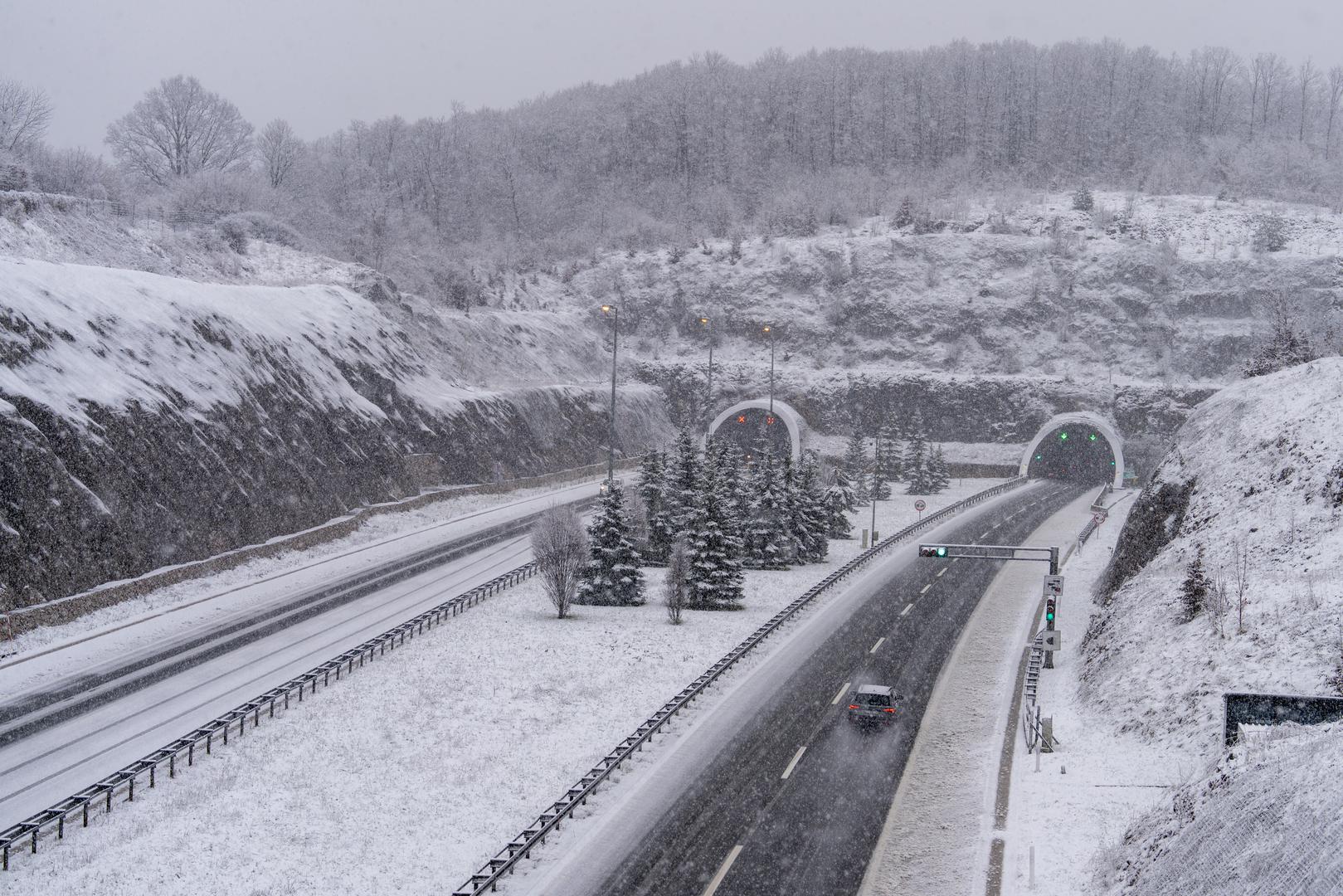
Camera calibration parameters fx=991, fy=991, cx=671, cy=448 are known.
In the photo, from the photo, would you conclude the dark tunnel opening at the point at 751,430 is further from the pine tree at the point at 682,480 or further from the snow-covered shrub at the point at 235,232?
the snow-covered shrub at the point at 235,232

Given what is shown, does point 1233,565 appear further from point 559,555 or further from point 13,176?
point 13,176

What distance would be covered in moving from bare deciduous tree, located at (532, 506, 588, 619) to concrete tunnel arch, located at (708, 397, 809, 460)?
151ft

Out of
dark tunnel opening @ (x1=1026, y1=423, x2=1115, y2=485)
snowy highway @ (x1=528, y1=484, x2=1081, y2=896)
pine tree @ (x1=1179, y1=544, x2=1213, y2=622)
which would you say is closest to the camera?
snowy highway @ (x1=528, y1=484, x2=1081, y2=896)

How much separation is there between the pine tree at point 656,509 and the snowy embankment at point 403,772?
11836 millimetres

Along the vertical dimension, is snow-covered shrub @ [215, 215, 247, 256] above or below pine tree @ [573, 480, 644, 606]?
above

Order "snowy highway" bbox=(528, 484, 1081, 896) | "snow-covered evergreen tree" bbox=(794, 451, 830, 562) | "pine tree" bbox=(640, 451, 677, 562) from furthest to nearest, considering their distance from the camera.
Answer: "snow-covered evergreen tree" bbox=(794, 451, 830, 562) → "pine tree" bbox=(640, 451, 677, 562) → "snowy highway" bbox=(528, 484, 1081, 896)

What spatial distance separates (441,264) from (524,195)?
5900 centimetres

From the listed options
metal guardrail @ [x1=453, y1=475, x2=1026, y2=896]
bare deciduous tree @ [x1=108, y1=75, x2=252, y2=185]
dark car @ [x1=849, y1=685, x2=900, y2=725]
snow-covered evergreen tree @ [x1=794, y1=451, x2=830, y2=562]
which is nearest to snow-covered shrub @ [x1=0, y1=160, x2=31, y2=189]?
bare deciduous tree @ [x1=108, y1=75, x2=252, y2=185]

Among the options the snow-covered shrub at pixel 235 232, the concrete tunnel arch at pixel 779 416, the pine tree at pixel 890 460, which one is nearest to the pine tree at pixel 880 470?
the pine tree at pixel 890 460

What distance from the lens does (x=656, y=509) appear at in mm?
46031

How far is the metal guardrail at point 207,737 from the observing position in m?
16.4

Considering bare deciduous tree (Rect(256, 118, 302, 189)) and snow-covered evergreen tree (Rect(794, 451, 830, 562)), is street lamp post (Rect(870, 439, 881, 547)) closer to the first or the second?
snow-covered evergreen tree (Rect(794, 451, 830, 562))

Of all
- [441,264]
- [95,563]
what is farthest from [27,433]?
[441,264]

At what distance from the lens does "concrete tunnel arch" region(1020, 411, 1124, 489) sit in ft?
242
